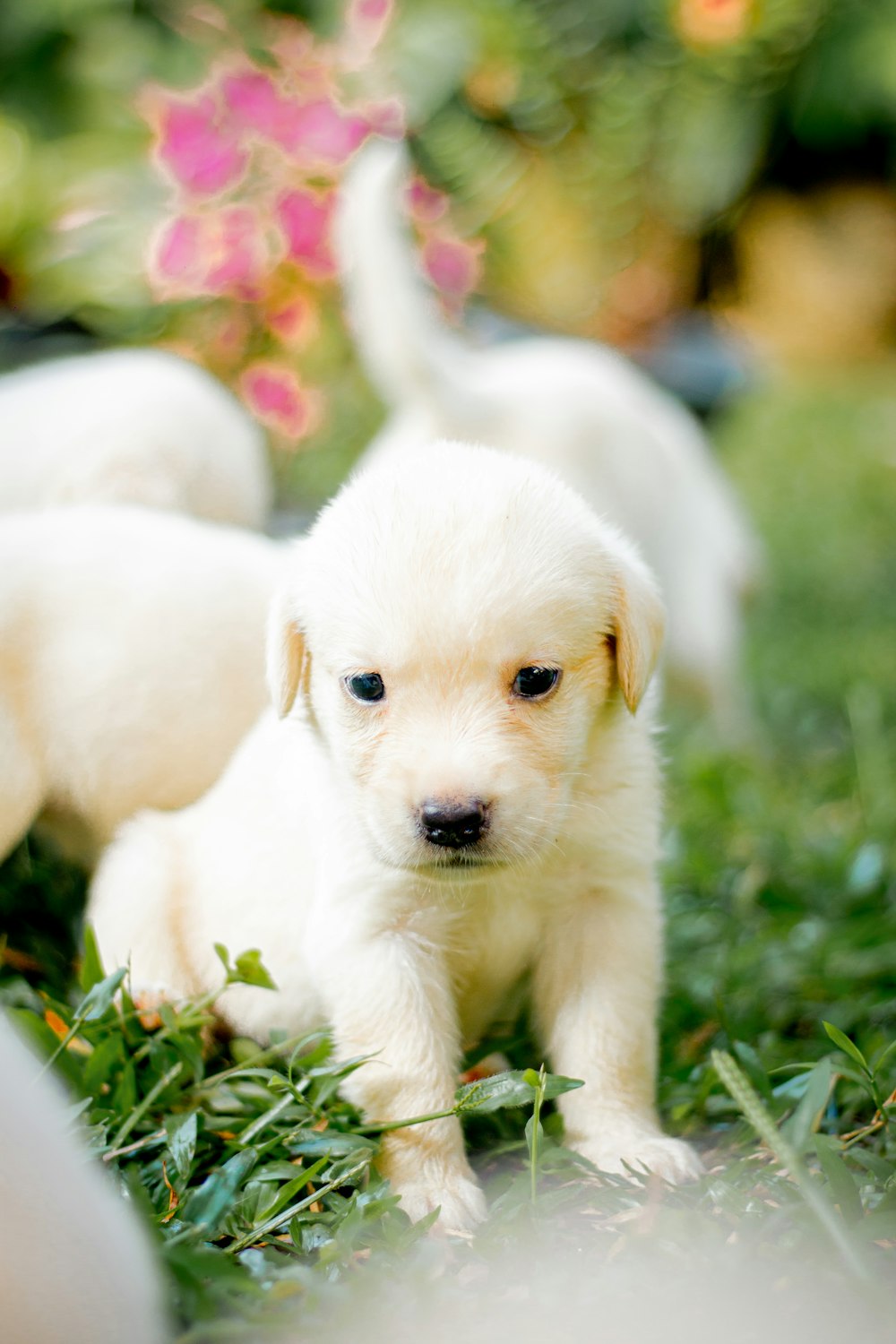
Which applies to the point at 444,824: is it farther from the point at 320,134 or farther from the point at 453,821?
the point at 320,134

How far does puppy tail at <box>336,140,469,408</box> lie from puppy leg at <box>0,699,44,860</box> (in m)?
1.29

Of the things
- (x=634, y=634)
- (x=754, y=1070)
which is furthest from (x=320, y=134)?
(x=754, y=1070)

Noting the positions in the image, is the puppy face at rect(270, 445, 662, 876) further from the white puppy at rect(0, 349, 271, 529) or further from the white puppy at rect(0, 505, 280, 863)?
the white puppy at rect(0, 349, 271, 529)

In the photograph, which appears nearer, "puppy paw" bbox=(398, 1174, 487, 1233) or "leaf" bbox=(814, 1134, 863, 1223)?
"leaf" bbox=(814, 1134, 863, 1223)

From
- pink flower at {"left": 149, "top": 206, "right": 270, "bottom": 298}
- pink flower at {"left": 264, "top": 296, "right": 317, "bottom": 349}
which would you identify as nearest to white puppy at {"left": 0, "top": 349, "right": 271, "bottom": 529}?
pink flower at {"left": 149, "top": 206, "right": 270, "bottom": 298}

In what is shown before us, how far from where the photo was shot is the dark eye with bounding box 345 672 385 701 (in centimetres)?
175

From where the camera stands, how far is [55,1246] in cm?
117

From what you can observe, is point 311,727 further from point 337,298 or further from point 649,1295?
point 337,298

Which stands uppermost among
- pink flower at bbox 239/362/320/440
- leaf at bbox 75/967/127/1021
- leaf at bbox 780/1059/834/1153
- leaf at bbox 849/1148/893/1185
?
leaf at bbox 780/1059/834/1153

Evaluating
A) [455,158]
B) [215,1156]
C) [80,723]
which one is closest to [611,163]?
[455,158]

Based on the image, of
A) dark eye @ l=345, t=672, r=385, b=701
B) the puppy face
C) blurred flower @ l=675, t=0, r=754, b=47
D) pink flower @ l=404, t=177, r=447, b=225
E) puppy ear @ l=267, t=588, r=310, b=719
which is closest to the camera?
the puppy face

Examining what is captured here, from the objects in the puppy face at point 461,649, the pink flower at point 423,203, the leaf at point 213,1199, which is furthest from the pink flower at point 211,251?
the leaf at point 213,1199

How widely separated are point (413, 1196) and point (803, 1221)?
494 millimetres

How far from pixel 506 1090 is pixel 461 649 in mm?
595
